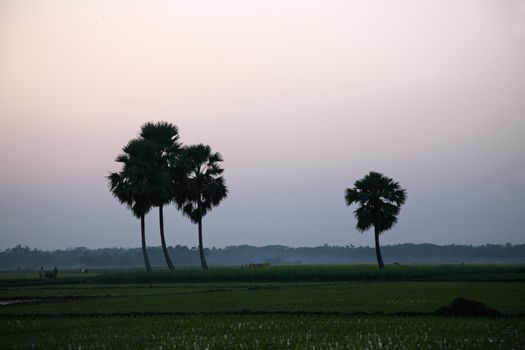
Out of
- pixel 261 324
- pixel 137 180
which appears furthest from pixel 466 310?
pixel 137 180

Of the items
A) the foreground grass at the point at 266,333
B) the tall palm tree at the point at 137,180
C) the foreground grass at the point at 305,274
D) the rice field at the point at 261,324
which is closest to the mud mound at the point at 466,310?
the rice field at the point at 261,324

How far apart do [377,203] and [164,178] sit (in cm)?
2901

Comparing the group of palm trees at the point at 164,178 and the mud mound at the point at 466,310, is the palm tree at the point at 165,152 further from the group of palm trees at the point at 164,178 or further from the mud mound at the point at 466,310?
the mud mound at the point at 466,310

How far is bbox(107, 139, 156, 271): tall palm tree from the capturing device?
8500 cm

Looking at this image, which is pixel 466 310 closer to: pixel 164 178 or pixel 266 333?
pixel 266 333

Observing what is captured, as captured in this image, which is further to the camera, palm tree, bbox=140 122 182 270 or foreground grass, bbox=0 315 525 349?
palm tree, bbox=140 122 182 270

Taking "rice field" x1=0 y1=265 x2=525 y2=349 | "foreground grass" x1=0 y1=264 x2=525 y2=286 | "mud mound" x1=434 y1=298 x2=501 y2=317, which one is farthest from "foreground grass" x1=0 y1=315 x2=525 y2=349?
"foreground grass" x1=0 y1=264 x2=525 y2=286

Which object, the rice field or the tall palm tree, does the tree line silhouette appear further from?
the rice field

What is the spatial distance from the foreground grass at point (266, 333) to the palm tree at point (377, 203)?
60.6m

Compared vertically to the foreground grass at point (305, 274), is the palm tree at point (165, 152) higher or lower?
higher

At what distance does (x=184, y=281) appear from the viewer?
3054 inches

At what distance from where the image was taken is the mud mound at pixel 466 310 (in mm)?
28938

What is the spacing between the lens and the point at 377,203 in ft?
293

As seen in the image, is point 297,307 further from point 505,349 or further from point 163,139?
point 163,139
